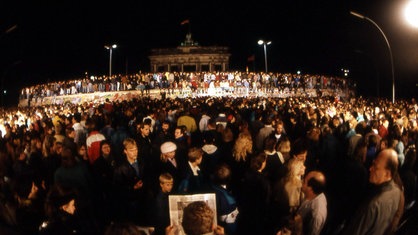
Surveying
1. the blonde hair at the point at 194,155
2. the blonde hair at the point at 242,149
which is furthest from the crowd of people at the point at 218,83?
the blonde hair at the point at 194,155

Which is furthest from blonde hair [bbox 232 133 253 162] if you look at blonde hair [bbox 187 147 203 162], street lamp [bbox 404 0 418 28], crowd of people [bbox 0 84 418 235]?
street lamp [bbox 404 0 418 28]

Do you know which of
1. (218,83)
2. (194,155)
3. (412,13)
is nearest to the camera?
(194,155)

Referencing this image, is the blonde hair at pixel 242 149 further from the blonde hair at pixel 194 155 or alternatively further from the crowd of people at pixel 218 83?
the crowd of people at pixel 218 83

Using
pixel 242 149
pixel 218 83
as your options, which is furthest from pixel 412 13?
pixel 218 83

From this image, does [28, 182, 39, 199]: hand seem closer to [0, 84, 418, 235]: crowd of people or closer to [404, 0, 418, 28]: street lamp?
[0, 84, 418, 235]: crowd of people

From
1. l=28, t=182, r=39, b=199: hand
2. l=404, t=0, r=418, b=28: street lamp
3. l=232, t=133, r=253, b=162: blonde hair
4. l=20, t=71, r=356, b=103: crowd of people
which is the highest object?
l=20, t=71, r=356, b=103: crowd of people

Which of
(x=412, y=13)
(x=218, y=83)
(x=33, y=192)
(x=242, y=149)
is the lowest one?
(x=33, y=192)

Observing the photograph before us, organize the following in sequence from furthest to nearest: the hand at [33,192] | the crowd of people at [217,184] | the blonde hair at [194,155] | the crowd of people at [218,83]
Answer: the crowd of people at [218,83]
the blonde hair at [194,155]
the hand at [33,192]
the crowd of people at [217,184]

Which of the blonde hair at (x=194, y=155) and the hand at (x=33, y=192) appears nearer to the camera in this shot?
the hand at (x=33, y=192)

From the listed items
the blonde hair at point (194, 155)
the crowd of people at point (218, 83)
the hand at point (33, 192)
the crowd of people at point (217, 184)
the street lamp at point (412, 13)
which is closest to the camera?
the crowd of people at point (217, 184)

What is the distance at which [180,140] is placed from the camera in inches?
451

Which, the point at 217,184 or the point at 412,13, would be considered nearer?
the point at 217,184

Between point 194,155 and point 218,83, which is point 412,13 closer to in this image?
point 194,155

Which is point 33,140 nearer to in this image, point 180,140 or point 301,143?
point 180,140
